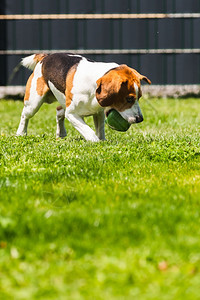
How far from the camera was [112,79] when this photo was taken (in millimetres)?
4891

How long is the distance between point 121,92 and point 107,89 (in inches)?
5.8

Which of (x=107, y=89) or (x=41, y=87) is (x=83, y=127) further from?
(x=41, y=87)

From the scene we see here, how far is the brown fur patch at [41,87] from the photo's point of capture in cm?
609

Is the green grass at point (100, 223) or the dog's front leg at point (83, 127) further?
the dog's front leg at point (83, 127)

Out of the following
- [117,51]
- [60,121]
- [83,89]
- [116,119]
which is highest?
[117,51]

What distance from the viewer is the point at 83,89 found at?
5309 mm

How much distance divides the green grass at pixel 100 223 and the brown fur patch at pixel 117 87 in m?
0.49

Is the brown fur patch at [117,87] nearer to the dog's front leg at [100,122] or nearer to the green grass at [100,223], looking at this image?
the green grass at [100,223]

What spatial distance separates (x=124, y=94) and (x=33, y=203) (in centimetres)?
208
